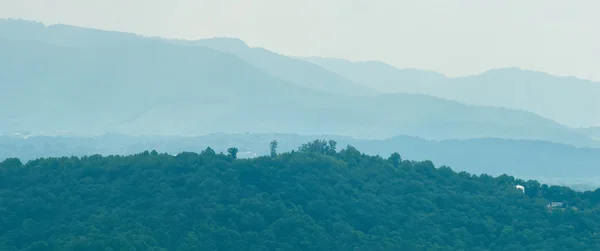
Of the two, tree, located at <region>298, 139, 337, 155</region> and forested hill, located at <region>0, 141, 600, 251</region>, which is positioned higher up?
tree, located at <region>298, 139, 337, 155</region>

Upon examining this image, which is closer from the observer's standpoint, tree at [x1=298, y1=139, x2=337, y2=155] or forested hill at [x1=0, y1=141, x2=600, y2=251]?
forested hill at [x1=0, y1=141, x2=600, y2=251]

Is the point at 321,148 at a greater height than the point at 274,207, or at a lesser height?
greater

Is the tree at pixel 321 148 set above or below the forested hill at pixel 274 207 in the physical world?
above

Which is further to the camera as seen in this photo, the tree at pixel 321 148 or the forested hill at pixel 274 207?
the tree at pixel 321 148

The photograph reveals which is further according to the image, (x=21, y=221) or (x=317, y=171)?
(x=317, y=171)

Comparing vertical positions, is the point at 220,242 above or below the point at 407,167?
below

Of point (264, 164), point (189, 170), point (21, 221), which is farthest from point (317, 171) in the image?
point (21, 221)

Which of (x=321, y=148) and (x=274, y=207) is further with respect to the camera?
(x=321, y=148)

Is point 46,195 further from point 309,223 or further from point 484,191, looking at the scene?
point 484,191
